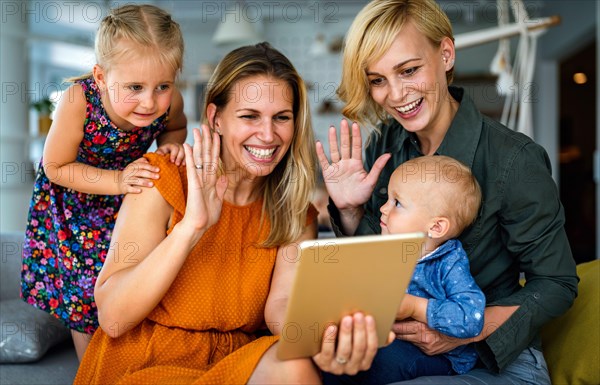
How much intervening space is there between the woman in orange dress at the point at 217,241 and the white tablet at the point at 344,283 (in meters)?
0.19

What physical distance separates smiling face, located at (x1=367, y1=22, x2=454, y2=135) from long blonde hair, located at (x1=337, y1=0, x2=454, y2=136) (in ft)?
0.06

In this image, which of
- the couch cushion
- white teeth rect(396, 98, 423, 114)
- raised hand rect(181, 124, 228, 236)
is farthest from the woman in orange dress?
the couch cushion

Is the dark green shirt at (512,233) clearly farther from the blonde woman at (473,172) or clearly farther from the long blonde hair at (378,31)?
the long blonde hair at (378,31)

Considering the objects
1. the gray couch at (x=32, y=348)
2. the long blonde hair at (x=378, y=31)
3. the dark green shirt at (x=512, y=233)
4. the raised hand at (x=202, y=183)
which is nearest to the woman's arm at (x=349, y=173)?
the long blonde hair at (x=378, y=31)

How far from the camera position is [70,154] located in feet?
6.08

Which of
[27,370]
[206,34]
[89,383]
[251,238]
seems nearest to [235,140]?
[251,238]

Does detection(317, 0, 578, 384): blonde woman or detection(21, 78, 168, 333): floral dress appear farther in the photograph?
detection(21, 78, 168, 333): floral dress

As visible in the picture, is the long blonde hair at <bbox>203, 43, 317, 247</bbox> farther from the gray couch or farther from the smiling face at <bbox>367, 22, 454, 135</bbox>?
the gray couch

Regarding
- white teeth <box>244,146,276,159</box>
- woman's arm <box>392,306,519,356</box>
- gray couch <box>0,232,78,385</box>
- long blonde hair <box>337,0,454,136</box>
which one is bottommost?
gray couch <box>0,232,78,385</box>

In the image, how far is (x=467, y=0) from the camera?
281 inches

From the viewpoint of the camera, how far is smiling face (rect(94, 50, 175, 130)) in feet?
5.88

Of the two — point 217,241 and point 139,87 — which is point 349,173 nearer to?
point 217,241

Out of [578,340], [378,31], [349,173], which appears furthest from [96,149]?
[578,340]

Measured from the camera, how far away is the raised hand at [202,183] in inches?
57.7
